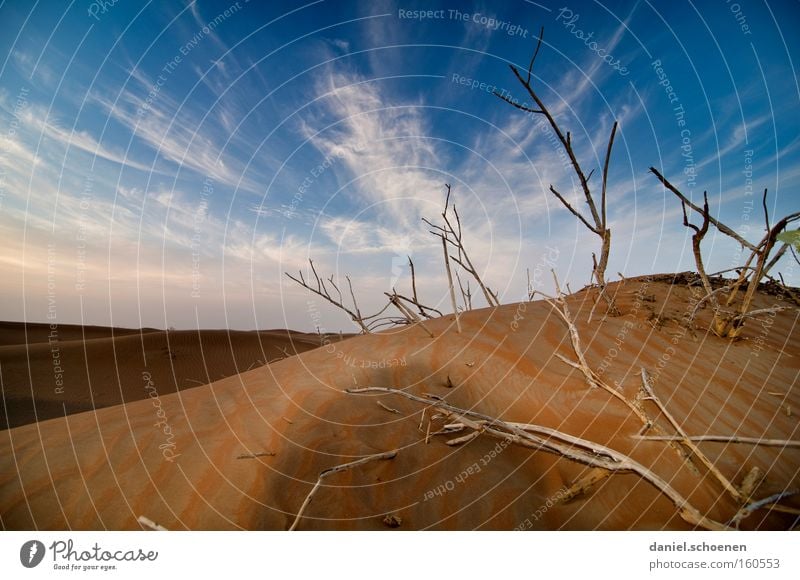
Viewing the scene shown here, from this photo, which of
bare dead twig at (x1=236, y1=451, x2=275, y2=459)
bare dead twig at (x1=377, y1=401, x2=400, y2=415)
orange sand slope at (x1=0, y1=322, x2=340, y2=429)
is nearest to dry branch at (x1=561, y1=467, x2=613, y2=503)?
bare dead twig at (x1=377, y1=401, x2=400, y2=415)

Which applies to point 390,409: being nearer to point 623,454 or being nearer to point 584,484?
point 584,484

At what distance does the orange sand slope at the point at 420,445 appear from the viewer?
170cm

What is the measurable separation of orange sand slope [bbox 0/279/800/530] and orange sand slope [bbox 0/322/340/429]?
3701 millimetres

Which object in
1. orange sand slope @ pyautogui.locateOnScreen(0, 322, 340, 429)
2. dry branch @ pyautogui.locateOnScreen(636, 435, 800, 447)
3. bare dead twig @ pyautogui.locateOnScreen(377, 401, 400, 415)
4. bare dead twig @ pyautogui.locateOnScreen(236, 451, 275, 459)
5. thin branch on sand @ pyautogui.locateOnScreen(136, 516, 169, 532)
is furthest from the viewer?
orange sand slope @ pyautogui.locateOnScreen(0, 322, 340, 429)

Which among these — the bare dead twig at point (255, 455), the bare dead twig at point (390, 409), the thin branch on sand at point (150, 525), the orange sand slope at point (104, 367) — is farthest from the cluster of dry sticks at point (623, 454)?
the orange sand slope at point (104, 367)

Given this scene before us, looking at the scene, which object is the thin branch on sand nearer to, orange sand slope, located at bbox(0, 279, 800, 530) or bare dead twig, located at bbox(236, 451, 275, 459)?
orange sand slope, located at bbox(0, 279, 800, 530)

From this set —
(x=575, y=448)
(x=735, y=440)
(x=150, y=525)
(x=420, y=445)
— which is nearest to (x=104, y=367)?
(x=150, y=525)

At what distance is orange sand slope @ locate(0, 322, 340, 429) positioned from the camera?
754cm

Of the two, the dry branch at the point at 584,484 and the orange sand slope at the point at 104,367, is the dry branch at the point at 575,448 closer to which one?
the dry branch at the point at 584,484

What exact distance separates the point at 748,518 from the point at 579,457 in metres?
0.70

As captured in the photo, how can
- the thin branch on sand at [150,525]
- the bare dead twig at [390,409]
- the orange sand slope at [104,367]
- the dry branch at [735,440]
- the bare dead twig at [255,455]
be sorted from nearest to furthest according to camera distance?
the thin branch on sand at [150,525] < the dry branch at [735,440] < the bare dead twig at [255,455] < the bare dead twig at [390,409] < the orange sand slope at [104,367]

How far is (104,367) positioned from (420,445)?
11900mm

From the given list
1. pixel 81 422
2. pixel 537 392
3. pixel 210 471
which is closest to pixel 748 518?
pixel 537 392

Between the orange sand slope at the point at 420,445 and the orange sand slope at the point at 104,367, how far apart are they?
3.70 meters
